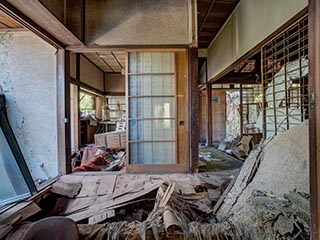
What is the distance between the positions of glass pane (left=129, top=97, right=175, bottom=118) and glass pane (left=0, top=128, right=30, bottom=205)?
6.84ft

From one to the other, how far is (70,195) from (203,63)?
25.2 feet

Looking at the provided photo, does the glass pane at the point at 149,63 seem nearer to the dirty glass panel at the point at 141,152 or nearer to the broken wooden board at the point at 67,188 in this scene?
the dirty glass panel at the point at 141,152

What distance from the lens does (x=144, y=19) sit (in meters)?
4.56

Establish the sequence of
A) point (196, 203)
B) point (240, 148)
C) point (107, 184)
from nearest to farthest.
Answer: point (196, 203), point (107, 184), point (240, 148)

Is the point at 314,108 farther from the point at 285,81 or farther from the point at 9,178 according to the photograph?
the point at 9,178

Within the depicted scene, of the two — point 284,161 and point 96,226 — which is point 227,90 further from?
point 96,226

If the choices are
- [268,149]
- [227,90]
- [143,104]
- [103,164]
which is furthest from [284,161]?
[227,90]

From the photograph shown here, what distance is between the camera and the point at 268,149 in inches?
122

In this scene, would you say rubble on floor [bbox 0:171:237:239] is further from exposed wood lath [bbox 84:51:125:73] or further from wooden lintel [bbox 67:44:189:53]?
exposed wood lath [bbox 84:51:125:73]

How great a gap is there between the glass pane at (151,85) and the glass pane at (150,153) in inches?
38.3

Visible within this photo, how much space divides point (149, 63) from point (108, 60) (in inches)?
195

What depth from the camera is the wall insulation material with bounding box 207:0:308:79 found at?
11.4ft

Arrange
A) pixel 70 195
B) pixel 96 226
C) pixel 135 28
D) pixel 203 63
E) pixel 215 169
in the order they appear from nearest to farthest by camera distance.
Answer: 1. pixel 96 226
2. pixel 70 195
3. pixel 135 28
4. pixel 215 169
5. pixel 203 63

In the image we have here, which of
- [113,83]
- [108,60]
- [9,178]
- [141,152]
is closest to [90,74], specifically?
[108,60]
